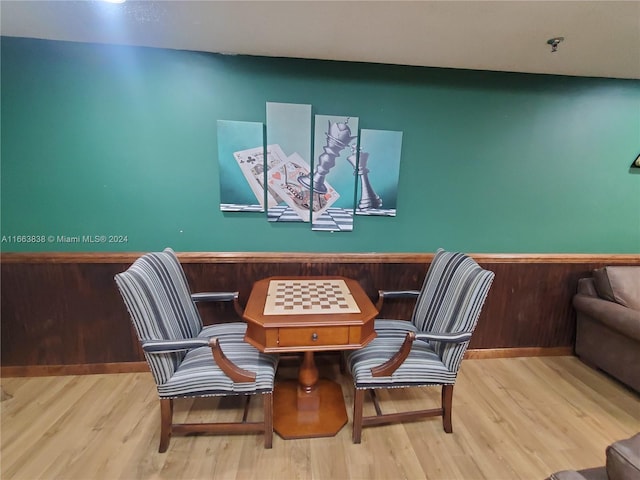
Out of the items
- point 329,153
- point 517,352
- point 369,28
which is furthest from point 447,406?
point 369,28

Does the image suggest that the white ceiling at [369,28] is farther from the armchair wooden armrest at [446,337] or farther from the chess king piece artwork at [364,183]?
the armchair wooden armrest at [446,337]

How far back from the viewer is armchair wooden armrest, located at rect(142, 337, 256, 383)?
1.33 metres

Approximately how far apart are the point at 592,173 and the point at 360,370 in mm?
2383

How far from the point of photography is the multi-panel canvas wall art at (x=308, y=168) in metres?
1.99

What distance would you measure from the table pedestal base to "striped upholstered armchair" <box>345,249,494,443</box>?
0.18 metres

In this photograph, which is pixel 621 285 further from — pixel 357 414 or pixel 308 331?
pixel 308 331

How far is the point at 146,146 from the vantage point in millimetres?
1949

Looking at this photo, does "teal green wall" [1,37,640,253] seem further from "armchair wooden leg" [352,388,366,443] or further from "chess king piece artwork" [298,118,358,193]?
"armchair wooden leg" [352,388,366,443]

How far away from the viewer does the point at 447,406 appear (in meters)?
1.63

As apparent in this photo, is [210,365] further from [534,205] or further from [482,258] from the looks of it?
[534,205]

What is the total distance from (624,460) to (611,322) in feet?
6.24

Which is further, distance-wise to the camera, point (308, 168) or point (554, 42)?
point (308, 168)

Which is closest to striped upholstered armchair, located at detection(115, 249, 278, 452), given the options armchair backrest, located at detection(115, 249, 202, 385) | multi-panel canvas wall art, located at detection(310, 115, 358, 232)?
armchair backrest, located at detection(115, 249, 202, 385)

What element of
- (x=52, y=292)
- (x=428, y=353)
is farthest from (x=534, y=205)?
(x=52, y=292)
